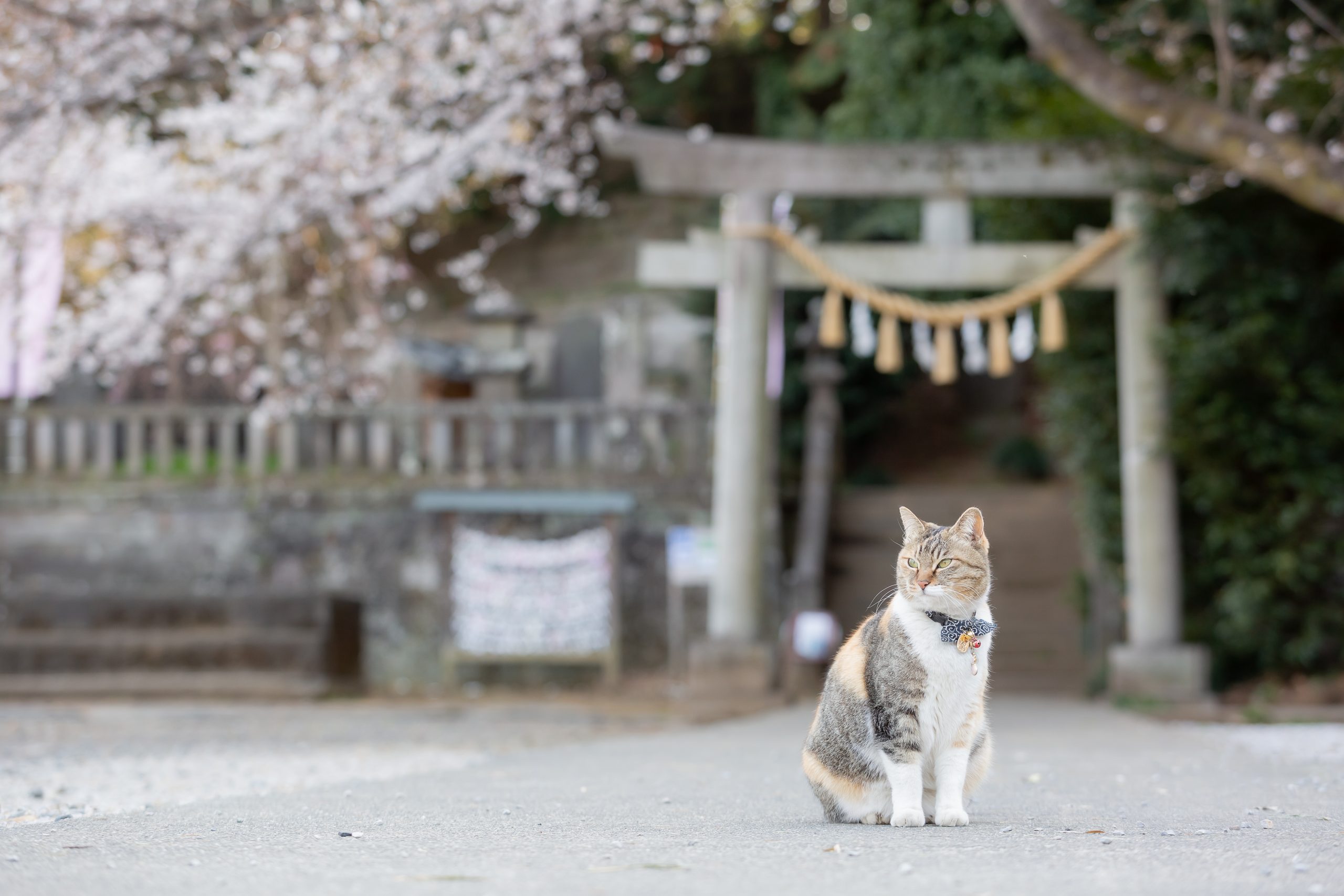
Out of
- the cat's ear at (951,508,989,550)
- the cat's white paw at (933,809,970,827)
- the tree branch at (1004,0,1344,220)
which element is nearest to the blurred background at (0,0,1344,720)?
the tree branch at (1004,0,1344,220)

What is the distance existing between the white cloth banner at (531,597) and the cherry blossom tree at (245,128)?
263 centimetres

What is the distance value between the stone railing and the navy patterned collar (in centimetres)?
1026

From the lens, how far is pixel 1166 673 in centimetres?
988

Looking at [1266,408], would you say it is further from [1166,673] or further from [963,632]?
[963,632]

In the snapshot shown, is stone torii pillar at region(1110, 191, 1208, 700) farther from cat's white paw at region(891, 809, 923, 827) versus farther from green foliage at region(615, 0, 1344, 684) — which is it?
cat's white paw at region(891, 809, 923, 827)

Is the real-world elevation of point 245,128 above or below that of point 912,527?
above

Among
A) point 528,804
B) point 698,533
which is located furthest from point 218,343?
point 528,804

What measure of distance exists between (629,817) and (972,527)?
50.2 inches

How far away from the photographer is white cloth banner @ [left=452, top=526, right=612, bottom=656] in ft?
42.9

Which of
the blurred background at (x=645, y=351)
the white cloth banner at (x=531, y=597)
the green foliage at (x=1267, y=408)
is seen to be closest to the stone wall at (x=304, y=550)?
the blurred background at (x=645, y=351)

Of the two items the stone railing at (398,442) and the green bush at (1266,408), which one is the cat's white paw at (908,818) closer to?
the green bush at (1266,408)

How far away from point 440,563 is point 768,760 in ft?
28.1

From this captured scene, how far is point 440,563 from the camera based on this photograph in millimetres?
14102

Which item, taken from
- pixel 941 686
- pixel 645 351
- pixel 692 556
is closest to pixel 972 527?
pixel 941 686
